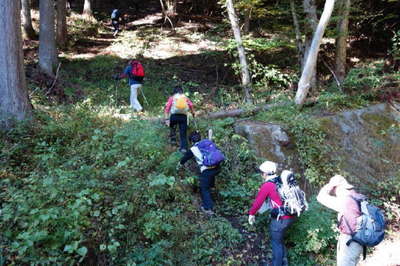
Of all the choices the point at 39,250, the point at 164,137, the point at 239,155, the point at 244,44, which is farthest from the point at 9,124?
the point at 244,44

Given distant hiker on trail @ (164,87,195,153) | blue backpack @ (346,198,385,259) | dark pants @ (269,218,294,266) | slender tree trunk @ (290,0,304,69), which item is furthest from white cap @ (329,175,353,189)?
slender tree trunk @ (290,0,304,69)

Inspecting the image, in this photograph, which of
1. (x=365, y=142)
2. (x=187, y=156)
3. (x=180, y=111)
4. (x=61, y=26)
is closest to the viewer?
(x=187, y=156)

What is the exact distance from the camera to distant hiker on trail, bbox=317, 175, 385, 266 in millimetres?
4910

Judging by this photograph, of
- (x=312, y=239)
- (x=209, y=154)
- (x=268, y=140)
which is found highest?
(x=209, y=154)

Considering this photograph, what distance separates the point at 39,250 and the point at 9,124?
445cm

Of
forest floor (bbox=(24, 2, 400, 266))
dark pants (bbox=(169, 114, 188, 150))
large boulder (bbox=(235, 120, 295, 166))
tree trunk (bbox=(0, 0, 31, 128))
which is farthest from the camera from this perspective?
forest floor (bbox=(24, 2, 400, 266))

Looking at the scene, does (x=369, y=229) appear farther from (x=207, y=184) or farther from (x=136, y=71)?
(x=136, y=71)

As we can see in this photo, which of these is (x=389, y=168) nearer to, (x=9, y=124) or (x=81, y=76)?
(x=9, y=124)

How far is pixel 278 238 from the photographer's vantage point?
6148 millimetres

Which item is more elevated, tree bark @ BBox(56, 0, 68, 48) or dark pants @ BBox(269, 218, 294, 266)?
tree bark @ BBox(56, 0, 68, 48)

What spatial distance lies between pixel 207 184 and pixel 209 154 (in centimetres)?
70

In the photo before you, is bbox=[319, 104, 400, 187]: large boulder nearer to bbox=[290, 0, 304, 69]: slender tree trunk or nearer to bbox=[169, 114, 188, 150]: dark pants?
bbox=[169, 114, 188, 150]: dark pants

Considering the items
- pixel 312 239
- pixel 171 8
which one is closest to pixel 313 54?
pixel 312 239

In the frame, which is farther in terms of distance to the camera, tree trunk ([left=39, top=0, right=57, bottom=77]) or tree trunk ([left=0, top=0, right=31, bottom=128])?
tree trunk ([left=39, top=0, right=57, bottom=77])
